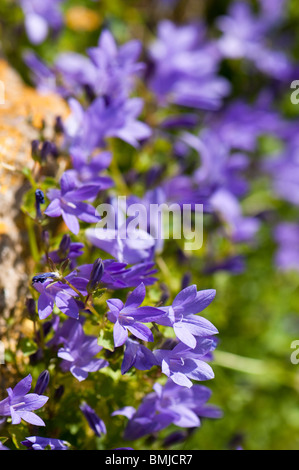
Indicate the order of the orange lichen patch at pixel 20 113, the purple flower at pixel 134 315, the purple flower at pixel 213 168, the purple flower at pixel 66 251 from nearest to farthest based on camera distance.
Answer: the purple flower at pixel 134 315 → the purple flower at pixel 66 251 → the orange lichen patch at pixel 20 113 → the purple flower at pixel 213 168

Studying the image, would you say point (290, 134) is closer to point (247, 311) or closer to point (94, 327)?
point (247, 311)

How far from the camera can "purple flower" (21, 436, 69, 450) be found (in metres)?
0.94

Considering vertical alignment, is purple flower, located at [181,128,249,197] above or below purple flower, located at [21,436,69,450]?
above

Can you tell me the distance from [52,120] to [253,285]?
896 mm

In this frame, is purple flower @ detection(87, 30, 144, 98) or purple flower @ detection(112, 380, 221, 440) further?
purple flower @ detection(87, 30, 144, 98)

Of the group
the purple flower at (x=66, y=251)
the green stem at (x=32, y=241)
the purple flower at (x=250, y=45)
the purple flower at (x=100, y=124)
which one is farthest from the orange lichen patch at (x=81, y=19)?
the purple flower at (x=66, y=251)

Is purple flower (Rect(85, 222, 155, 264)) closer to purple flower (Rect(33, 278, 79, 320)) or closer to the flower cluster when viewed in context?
the flower cluster

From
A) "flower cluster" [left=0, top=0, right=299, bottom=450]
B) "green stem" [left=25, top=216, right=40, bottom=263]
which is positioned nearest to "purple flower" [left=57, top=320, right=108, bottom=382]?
"flower cluster" [left=0, top=0, right=299, bottom=450]

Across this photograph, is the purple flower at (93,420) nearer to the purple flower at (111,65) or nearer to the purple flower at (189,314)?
the purple flower at (189,314)

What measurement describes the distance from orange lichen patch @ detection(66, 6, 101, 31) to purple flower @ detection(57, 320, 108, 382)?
1.31 meters

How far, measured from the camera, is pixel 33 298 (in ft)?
3.50

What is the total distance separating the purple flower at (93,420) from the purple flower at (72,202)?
348mm

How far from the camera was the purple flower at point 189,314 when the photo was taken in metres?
0.94
